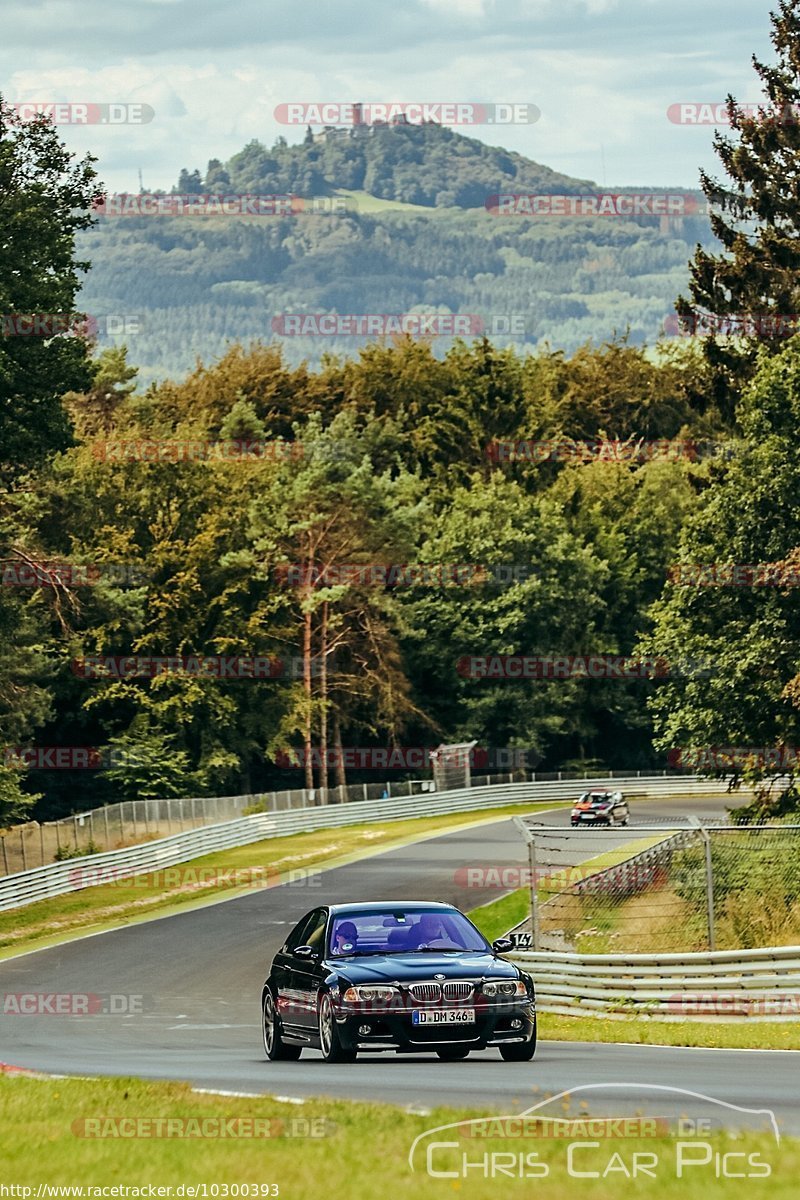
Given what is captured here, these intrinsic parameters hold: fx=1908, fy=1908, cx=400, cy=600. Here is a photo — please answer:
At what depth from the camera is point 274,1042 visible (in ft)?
59.2

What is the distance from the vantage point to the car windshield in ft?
56.2

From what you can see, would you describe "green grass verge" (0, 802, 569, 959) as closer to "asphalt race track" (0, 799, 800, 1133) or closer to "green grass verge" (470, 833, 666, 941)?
"asphalt race track" (0, 799, 800, 1133)

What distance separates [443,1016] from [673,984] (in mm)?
7289

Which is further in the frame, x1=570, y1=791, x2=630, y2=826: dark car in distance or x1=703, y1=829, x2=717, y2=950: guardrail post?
x1=570, y1=791, x2=630, y2=826: dark car in distance

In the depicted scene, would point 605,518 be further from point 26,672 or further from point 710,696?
point 710,696

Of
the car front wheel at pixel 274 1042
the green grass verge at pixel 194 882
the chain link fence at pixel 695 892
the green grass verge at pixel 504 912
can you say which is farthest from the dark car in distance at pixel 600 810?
the car front wheel at pixel 274 1042

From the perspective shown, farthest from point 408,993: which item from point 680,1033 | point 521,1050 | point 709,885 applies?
point 709,885

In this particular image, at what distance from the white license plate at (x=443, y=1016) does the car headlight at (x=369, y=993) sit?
259mm

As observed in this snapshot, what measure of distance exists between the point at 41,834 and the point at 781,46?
30.5 meters

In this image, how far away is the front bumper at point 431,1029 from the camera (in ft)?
52.2

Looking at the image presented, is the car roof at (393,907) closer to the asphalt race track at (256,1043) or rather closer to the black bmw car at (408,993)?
the black bmw car at (408,993)

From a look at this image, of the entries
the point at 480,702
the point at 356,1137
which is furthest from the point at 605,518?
the point at 356,1137

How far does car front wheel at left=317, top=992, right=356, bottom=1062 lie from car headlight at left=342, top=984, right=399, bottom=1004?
255mm

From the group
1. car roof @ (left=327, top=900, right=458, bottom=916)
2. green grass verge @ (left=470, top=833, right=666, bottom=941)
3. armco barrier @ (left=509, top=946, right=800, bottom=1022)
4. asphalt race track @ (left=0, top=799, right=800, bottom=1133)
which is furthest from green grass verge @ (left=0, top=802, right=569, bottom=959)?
car roof @ (left=327, top=900, right=458, bottom=916)
